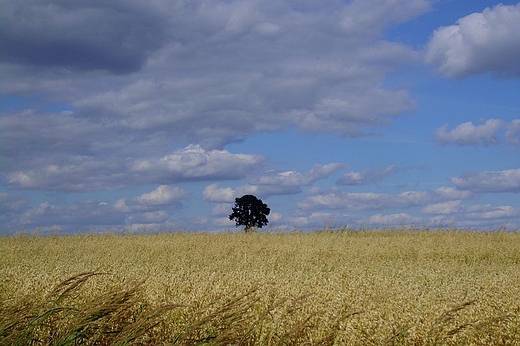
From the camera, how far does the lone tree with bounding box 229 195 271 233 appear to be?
34.7 metres

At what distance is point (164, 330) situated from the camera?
21.2 ft

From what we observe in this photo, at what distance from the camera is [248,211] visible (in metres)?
35.0

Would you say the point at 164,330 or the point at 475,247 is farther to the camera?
the point at 475,247

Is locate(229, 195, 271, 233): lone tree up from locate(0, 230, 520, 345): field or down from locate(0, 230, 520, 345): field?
up

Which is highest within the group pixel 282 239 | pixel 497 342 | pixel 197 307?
pixel 282 239

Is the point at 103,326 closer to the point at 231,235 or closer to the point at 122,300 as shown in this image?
the point at 122,300

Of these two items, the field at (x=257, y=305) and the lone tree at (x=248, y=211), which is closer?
the field at (x=257, y=305)

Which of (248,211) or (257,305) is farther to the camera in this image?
(248,211)

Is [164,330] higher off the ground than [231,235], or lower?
lower

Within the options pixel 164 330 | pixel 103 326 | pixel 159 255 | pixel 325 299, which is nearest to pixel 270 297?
pixel 325 299

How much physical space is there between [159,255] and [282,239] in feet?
17.0

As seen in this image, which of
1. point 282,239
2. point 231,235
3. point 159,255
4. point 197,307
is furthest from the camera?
point 231,235

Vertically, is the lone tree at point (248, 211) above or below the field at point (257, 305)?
above

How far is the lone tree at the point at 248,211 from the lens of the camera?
34.7 meters
